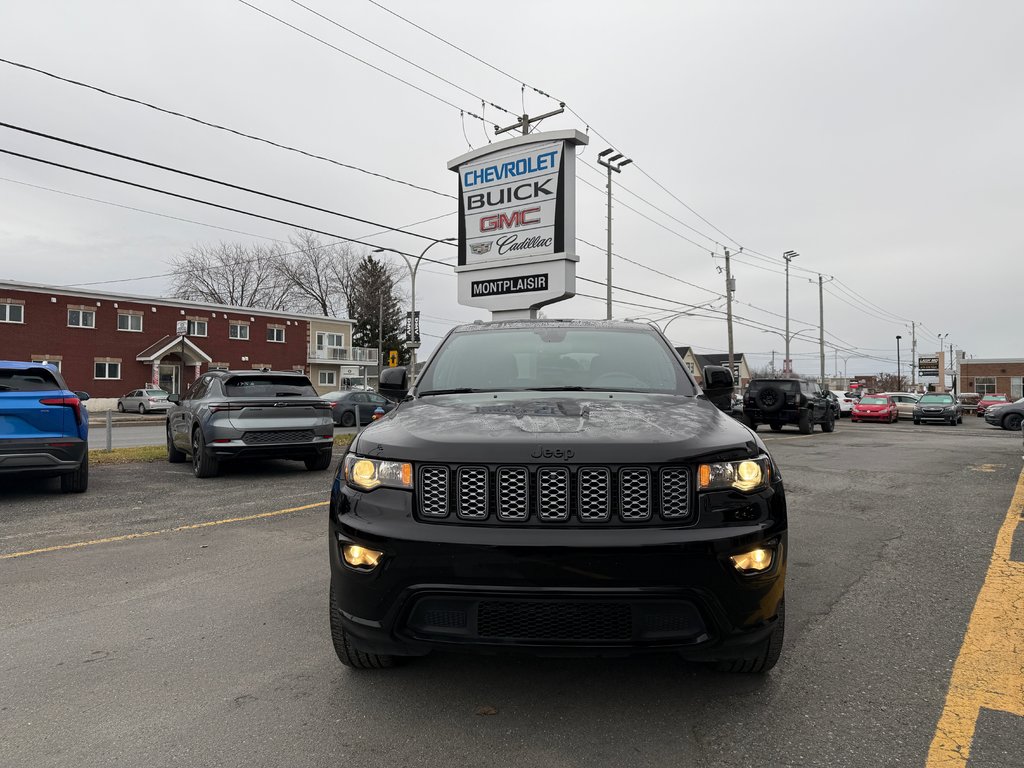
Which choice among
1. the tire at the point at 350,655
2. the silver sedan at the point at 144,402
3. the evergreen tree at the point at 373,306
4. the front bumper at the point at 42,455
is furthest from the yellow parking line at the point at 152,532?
the evergreen tree at the point at 373,306

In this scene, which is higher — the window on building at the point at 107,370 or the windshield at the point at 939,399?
the window on building at the point at 107,370

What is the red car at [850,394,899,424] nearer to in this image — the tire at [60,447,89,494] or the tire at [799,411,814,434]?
the tire at [799,411,814,434]

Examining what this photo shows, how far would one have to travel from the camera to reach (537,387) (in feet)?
11.7

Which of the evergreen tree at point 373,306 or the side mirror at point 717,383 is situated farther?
the evergreen tree at point 373,306

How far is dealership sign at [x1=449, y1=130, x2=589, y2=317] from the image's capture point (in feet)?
51.2

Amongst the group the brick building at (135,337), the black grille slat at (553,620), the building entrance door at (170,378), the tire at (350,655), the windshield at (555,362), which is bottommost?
the tire at (350,655)

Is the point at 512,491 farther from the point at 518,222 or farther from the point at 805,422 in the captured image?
the point at 805,422

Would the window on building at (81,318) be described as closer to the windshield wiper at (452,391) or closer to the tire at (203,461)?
the tire at (203,461)

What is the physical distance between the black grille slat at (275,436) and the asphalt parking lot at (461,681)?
3.63 metres

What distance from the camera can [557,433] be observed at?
255 centimetres

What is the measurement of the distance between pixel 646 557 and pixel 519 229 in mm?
14637

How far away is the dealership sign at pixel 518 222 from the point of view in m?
15.6

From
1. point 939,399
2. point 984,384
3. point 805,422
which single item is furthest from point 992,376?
point 805,422

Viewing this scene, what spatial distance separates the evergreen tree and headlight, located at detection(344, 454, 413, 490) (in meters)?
63.5
